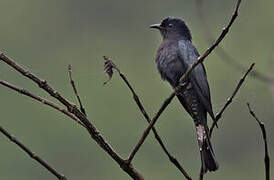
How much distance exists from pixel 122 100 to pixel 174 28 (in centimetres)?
2516

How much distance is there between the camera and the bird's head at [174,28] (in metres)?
6.82

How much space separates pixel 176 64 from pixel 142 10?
35.7 meters

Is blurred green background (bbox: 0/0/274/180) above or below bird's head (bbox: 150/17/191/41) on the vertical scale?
below

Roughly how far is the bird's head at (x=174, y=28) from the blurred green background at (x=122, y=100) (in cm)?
1496

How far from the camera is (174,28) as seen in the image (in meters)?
6.87

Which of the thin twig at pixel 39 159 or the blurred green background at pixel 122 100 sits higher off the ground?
the thin twig at pixel 39 159

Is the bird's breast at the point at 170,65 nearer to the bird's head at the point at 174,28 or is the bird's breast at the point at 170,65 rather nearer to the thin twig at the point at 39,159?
the bird's head at the point at 174,28

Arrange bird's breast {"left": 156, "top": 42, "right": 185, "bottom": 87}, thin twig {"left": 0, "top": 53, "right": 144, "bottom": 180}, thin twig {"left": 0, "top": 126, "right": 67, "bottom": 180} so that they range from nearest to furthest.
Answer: thin twig {"left": 0, "top": 126, "right": 67, "bottom": 180}
thin twig {"left": 0, "top": 53, "right": 144, "bottom": 180}
bird's breast {"left": 156, "top": 42, "right": 185, "bottom": 87}

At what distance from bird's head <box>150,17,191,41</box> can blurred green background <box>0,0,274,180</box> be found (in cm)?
1496

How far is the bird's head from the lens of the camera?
22.4ft

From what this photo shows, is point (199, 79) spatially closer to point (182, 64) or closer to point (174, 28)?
point (182, 64)

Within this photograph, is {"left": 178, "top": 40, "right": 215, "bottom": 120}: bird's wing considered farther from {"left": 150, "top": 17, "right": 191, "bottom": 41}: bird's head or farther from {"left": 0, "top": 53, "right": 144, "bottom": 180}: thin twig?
{"left": 0, "top": 53, "right": 144, "bottom": 180}: thin twig

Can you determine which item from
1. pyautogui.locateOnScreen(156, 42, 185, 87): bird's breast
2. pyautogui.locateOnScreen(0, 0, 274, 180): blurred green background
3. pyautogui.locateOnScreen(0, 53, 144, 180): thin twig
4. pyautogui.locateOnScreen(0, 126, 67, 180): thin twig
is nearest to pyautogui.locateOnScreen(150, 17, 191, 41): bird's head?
pyautogui.locateOnScreen(156, 42, 185, 87): bird's breast

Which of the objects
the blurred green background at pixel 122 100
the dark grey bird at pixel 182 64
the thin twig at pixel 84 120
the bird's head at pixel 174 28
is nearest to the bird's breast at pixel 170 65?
the dark grey bird at pixel 182 64
